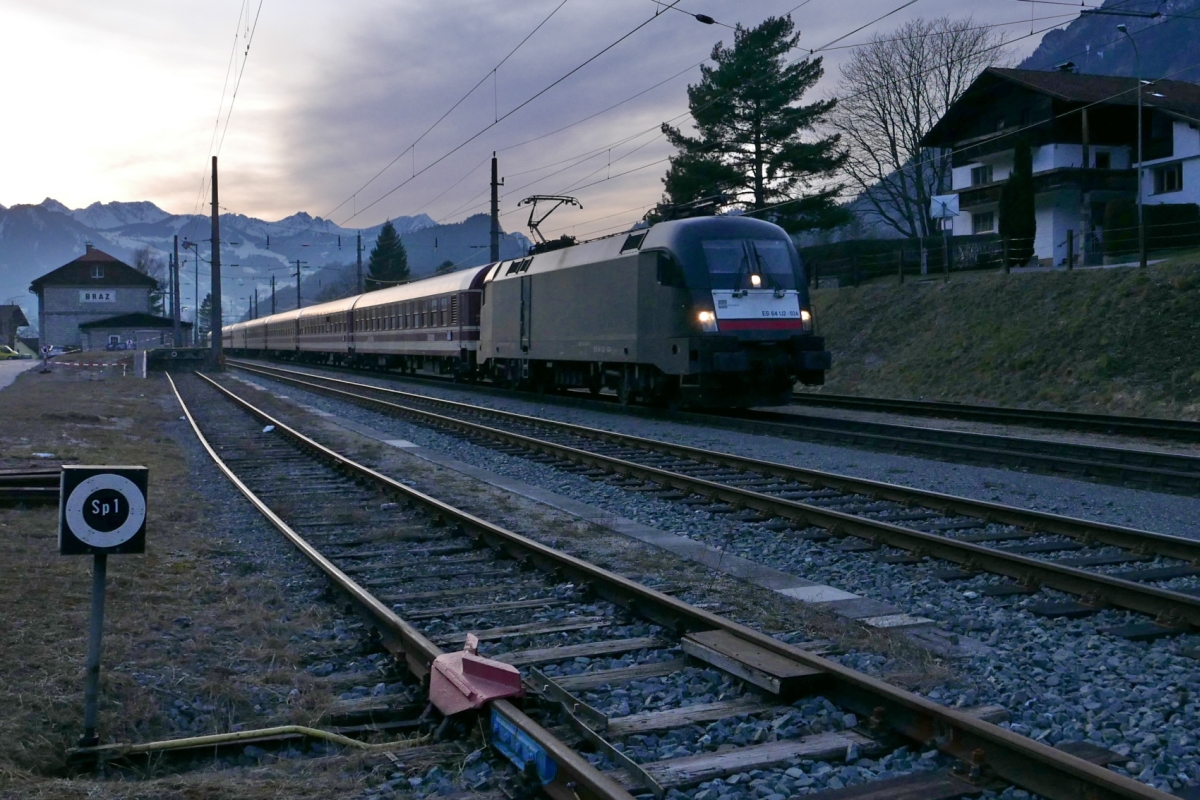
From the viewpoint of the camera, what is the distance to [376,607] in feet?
18.5

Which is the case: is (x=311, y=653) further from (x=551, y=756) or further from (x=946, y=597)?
(x=946, y=597)

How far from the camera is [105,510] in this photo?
432cm

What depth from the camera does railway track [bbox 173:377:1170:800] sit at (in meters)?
3.51

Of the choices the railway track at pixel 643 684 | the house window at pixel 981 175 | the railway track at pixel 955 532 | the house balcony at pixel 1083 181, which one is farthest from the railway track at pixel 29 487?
the house window at pixel 981 175

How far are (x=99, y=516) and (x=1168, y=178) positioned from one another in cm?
4627

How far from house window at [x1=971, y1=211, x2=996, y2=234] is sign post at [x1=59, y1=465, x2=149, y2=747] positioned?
150ft

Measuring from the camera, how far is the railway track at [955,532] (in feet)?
19.6

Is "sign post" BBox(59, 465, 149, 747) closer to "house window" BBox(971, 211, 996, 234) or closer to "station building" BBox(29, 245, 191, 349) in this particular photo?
"house window" BBox(971, 211, 996, 234)

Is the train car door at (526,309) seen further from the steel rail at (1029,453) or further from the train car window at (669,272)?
the steel rail at (1029,453)

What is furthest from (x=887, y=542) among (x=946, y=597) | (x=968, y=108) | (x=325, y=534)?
(x=968, y=108)

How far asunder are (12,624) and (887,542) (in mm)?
5666

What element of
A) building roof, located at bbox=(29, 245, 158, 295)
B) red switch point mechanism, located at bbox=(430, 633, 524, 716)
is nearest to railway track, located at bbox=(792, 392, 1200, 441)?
red switch point mechanism, located at bbox=(430, 633, 524, 716)

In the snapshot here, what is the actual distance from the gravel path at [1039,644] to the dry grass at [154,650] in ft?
8.97

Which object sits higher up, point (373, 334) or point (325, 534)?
point (373, 334)
